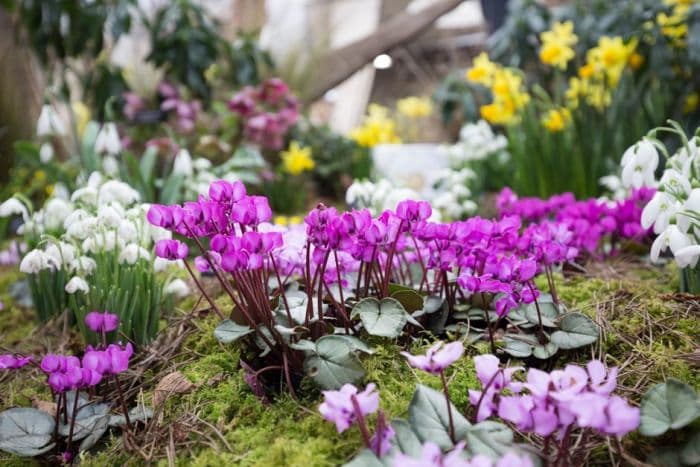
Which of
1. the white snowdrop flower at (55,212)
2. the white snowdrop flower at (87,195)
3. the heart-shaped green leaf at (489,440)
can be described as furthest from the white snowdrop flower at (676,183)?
the white snowdrop flower at (55,212)

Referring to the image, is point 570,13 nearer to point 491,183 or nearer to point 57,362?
point 491,183

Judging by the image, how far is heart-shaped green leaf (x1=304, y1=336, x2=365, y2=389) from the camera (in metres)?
0.98

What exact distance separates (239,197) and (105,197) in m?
0.73

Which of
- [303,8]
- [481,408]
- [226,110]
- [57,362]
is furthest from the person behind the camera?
[303,8]

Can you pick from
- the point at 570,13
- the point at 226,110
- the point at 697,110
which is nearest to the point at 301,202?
the point at 226,110

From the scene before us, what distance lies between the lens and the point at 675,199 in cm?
127

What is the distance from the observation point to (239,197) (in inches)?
41.3

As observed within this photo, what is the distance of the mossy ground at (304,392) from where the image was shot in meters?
0.96

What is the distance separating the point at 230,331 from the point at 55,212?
3.01ft

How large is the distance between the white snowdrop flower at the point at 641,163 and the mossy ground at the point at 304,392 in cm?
30

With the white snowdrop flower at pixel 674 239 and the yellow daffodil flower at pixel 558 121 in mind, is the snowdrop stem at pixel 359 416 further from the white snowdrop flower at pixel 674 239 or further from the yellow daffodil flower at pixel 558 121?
the yellow daffodil flower at pixel 558 121

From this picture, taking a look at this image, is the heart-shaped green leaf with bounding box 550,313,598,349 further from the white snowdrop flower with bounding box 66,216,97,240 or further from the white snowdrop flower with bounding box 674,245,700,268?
the white snowdrop flower with bounding box 66,216,97,240

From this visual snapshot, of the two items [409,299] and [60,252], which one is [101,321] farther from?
[409,299]

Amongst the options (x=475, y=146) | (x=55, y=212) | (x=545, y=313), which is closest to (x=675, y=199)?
(x=545, y=313)
